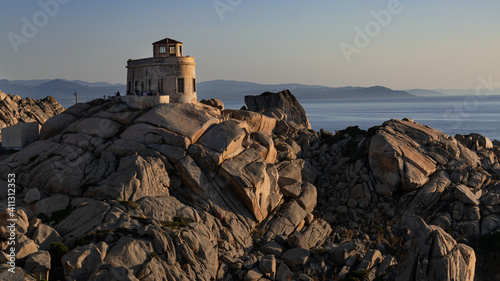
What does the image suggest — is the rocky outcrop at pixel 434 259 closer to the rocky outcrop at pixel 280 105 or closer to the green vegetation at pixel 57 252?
the green vegetation at pixel 57 252

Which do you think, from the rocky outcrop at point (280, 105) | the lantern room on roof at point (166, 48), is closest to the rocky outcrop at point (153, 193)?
the lantern room on roof at point (166, 48)

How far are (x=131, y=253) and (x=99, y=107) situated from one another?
2520 centimetres

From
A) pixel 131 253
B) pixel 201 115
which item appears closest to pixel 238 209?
pixel 201 115

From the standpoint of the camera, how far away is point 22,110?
79438 mm

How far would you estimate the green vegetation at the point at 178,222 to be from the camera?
36.4 m

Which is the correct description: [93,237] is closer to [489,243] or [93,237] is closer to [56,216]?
[56,216]

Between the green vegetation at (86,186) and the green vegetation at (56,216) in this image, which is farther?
the green vegetation at (86,186)

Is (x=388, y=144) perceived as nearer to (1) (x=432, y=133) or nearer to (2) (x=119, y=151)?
(1) (x=432, y=133)

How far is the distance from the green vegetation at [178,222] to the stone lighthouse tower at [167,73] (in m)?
19.2

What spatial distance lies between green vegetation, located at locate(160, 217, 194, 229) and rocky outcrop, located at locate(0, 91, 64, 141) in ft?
137

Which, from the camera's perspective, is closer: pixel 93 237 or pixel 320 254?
pixel 93 237

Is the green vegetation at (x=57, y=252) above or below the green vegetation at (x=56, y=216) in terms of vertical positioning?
below

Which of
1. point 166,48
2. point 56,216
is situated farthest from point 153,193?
point 166,48

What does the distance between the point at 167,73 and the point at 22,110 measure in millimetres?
38136
